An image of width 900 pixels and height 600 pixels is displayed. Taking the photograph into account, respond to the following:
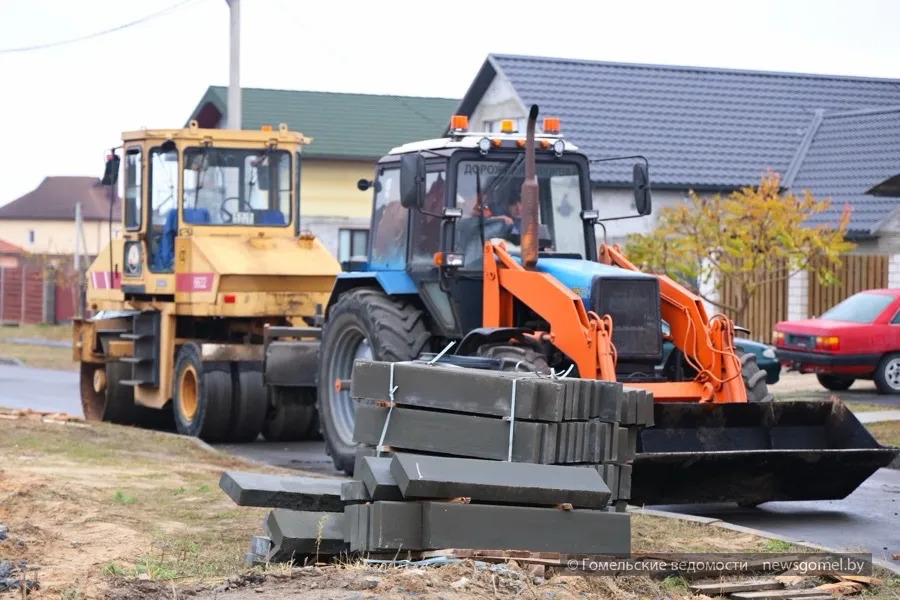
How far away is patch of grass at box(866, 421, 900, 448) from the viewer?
51.8 ft

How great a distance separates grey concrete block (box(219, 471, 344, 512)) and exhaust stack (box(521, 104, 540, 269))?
3.70 m

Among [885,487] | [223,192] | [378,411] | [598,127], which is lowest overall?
[885,487]

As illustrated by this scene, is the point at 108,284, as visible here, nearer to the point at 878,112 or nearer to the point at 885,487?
the point at 885,487

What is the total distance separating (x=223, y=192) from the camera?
18266mm

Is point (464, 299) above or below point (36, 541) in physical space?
above

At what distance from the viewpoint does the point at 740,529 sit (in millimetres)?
10344

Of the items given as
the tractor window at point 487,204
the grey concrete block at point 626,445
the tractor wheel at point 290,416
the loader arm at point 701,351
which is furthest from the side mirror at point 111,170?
the grey concrete block at point 626,445

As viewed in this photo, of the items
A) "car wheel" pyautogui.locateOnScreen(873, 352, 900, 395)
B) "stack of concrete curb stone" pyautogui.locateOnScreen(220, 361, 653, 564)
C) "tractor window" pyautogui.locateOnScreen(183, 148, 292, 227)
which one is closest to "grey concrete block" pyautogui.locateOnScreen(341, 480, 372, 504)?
"stack of concrete curb stone" pyautogui.locateOnScreen(220, 361, 653, 564)

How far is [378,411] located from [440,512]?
1.89 m

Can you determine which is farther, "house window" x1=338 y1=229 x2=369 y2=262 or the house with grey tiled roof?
"house window" x1=338 y1=229 x2=369 y2=262

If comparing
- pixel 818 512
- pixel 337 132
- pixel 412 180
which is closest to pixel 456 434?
pixel 412 180

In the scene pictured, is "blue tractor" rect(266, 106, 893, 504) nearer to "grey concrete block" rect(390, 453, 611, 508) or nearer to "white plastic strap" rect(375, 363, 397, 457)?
"white plastic strap" rect(375, 363, 397, 457)

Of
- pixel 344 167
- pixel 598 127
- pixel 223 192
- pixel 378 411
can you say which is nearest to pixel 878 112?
pixel 598 127

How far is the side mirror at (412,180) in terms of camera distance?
12.5 metres
